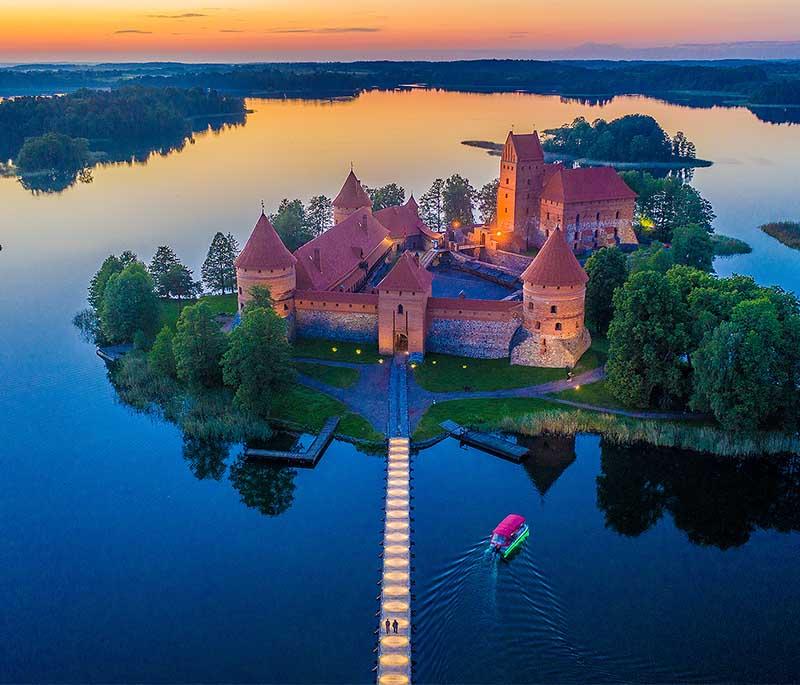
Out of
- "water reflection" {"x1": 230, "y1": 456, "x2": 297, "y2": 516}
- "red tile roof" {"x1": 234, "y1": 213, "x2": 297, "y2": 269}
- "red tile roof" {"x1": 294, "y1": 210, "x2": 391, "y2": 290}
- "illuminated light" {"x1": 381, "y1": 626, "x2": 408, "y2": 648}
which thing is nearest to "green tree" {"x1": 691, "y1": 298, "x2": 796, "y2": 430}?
"illuminated light" {"x1": 381, "y1": 626, "x2": 408, "y2": 648}

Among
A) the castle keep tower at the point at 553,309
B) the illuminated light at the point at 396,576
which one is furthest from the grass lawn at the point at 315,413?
the castle keep tower at the point at 553,309

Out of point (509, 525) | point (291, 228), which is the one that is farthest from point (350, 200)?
point (509, 525)

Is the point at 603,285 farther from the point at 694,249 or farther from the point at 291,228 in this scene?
the point at 291,228

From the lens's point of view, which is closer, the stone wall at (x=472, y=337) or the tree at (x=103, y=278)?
the stone wall at (x=472, y=337)

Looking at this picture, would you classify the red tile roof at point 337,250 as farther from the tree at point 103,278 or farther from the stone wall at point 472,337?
the tree at point 103,278

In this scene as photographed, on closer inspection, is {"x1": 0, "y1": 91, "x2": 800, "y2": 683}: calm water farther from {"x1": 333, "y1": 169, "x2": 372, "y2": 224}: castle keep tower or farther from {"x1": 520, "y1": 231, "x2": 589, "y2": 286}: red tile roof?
{"x1": 333, "y1": 169, "x2": 372, "y2": 224}: castle keep tower

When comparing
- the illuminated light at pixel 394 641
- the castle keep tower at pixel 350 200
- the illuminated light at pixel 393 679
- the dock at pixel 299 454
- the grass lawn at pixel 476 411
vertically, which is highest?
the castle keep tower at pixel 350 200
